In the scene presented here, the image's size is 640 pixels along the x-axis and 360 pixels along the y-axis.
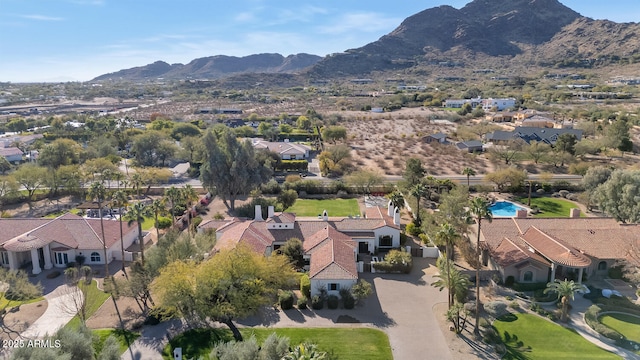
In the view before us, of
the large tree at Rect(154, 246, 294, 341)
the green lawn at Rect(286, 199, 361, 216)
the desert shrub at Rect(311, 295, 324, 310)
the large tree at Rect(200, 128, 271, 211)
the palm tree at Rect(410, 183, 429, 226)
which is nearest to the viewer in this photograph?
the large tree at Rect(154, 246, 294, 341)

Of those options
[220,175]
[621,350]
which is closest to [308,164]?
[220,175]

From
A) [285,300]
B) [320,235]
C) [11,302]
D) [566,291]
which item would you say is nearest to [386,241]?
[320,235]

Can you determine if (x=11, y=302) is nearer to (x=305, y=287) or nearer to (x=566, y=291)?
(x=305, y=287)

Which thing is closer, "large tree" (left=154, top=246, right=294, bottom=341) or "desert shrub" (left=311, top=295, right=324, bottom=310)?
"large tree" (left=154, top=246, right=294, bottom=341)

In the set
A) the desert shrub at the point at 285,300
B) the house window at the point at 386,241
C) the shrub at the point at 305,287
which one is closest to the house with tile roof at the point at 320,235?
the house window at the point at 386,241

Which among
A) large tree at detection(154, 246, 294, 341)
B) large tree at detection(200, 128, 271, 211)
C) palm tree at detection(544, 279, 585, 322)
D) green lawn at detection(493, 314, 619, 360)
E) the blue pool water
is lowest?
green lawn at detection(493, 314, 619, 360)

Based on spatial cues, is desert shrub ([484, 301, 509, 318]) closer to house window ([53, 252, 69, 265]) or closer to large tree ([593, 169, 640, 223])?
large tree ([593, 169, 640, 223])

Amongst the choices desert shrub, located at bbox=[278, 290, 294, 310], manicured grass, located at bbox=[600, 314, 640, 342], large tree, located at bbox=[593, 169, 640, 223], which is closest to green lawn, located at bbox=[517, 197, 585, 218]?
large tree, located at bbox=[593, 169, 640, 223]

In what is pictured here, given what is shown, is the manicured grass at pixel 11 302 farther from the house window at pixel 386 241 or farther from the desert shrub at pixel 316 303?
the house window at pixel 386 241
